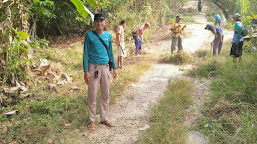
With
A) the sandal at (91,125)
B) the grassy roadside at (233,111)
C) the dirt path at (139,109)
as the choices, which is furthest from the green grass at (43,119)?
the grassy roadside at (233,111)

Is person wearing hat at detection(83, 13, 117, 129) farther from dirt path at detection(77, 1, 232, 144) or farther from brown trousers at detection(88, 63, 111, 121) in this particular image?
dirt path at detection(77, 1, 232, 144)

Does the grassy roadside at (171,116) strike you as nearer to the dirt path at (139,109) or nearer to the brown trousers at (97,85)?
the dirt path at (139,109)

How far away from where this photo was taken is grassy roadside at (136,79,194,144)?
3.33m

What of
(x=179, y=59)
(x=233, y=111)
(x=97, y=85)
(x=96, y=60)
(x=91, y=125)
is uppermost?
(x=96, y=60)

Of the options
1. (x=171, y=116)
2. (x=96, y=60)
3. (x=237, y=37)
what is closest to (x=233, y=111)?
(x=171, y=116)

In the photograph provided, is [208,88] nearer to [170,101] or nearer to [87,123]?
[170,101]

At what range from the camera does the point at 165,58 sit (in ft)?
28.1

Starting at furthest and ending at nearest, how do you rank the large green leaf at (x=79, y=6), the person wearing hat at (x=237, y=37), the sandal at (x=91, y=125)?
the person wearing hat at (x=237, y=37) → the sandal at (x=91, y=125) → the large green leaf at (x=79, y=6)

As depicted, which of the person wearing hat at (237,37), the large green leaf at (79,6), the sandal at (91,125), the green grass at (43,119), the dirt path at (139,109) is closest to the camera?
the large green leaf at (79,6)

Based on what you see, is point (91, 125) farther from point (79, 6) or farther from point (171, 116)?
point (79, 6)

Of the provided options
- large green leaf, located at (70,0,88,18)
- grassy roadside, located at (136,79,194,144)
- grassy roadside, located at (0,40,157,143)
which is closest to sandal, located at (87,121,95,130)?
grassy roadside, located at (0,40,157,143)

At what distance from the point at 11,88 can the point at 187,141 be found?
12.2ft

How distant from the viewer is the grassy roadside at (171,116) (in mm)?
3334

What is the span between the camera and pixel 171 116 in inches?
161
